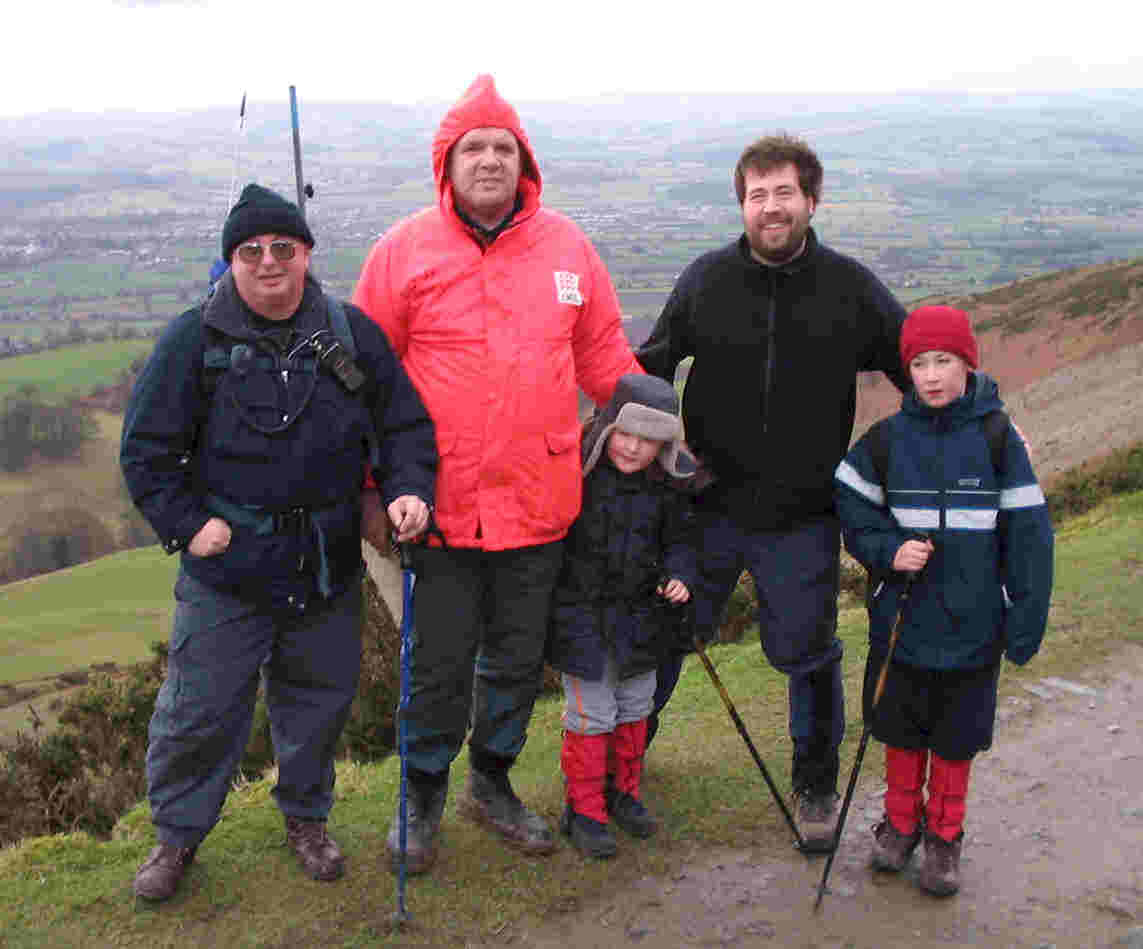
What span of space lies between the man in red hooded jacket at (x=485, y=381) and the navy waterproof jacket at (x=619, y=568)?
11 cm

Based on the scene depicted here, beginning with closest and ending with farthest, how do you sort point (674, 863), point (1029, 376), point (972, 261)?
point (674, 863) < point (1029, 376) < point (972, 261)

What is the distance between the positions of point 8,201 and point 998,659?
340 feet

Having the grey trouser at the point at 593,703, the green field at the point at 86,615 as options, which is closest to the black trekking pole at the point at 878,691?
the grey trouser at the point at 593,703

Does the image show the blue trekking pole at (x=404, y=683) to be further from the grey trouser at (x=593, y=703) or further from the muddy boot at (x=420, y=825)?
the grey trouser at (x=593, y=703)

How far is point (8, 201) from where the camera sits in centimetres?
9312

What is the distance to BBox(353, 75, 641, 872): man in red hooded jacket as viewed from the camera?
4.14 metres

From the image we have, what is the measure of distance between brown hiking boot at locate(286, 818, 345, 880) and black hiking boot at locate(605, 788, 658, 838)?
1184 millimetres

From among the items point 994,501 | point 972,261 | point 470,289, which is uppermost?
point 470,289

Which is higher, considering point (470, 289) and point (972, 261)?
point (470, 289)

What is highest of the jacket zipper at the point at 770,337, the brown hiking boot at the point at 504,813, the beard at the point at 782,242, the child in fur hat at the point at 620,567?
the beard at the point at 782,242

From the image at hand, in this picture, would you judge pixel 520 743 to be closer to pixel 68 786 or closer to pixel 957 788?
pixel 957 788

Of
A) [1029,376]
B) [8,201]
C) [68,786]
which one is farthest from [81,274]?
[68,786]

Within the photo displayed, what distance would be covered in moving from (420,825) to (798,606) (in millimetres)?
1793

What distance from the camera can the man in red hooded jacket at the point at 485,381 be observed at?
414 cm
